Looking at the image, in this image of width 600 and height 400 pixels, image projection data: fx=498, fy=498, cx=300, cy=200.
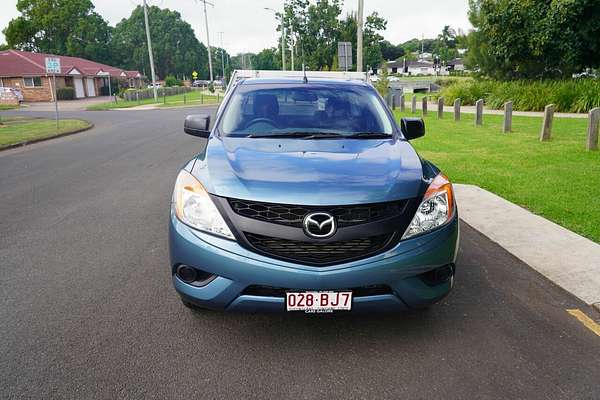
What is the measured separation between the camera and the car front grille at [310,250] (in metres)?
2.88

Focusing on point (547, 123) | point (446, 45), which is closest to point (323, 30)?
point (547, 123)

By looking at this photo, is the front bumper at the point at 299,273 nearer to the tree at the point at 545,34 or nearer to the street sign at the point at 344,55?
the tree at the point at 545,34

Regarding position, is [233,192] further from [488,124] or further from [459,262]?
[488,124]

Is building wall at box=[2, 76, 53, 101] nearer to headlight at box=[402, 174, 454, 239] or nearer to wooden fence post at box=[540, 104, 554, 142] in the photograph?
wooden fence post at box=[540, 104, 554, 142]

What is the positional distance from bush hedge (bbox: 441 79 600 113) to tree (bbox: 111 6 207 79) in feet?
294

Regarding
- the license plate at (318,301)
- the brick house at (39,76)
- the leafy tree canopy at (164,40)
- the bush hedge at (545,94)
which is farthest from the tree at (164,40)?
the license plate at (318,301)

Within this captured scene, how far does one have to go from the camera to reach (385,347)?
3.18m

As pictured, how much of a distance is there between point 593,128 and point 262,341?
30.7ft

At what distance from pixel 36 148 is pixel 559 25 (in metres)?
20.1

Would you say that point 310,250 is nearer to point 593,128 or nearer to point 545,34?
point 593,128

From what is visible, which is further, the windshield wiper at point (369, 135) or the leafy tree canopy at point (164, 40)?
the leafy tree canopy at point (164, 40)

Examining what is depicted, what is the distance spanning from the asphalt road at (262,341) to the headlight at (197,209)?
80cm

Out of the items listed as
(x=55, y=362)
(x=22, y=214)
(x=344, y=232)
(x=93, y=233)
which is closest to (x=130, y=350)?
(x=55, y=362)

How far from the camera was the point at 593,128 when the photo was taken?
995 cm
